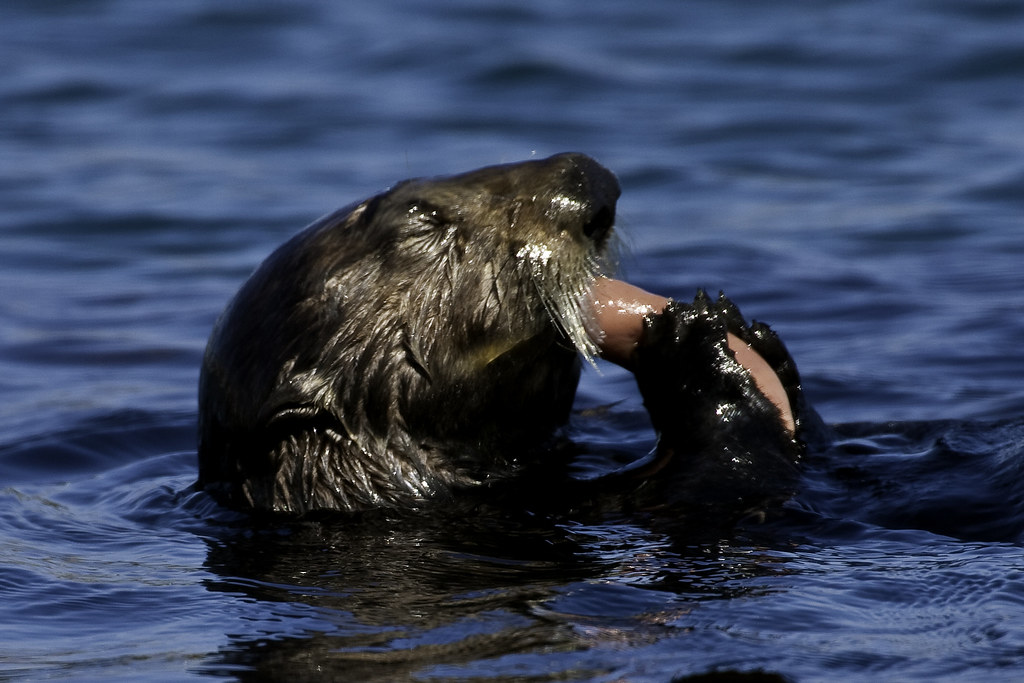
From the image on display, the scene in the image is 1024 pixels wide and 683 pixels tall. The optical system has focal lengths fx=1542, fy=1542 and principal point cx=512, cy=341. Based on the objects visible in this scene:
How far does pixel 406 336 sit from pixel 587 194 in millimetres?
651

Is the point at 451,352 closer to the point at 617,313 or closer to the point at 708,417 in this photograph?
the point at 617,313

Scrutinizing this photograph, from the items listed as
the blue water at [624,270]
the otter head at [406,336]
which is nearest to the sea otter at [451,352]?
the otter head at [406,336]

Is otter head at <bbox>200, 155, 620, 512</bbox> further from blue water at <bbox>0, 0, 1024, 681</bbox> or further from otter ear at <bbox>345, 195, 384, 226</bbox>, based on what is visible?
blue water at <bbox>0, 0, 1024, 681</bbox>

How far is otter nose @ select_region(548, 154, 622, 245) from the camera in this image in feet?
14.3

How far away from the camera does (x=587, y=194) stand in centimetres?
436

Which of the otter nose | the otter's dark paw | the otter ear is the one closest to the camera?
the otter's dark paw

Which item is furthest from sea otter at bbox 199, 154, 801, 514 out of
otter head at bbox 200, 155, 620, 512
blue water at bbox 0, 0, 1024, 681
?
blue water at bbox 0, 0, 1024, 681

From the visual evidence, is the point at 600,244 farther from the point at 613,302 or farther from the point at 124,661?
the point at 124,661

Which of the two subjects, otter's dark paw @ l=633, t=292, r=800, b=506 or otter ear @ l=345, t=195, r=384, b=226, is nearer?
otter's dark paw @ l=633, t=292, r=800, b=506

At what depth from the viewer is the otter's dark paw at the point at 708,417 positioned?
13.9 feet

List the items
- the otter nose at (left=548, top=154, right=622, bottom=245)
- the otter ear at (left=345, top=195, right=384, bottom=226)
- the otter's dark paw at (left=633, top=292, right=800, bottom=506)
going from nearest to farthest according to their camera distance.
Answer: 1. the otter's dark paw at (left=633, top=292, right=800, bottom=506)
2. the otter nose at (left=548, top=154, right=622, bottom=245)
3. the otter ear at (left=345, top=195, right=384, bottom=226)

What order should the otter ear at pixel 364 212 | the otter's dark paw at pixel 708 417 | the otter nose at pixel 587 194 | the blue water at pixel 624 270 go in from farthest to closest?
1. the otter ear at pixel 364 212
2. the otter nose at pixel 587 194
3. the otter's dark paw at pixel 708 417
4. the blue water at pixel 624 270

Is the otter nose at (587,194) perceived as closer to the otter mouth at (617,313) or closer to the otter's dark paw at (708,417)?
the otter mouth at (617,313)

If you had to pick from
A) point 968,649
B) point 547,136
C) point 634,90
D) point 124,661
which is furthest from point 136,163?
point 968,649
